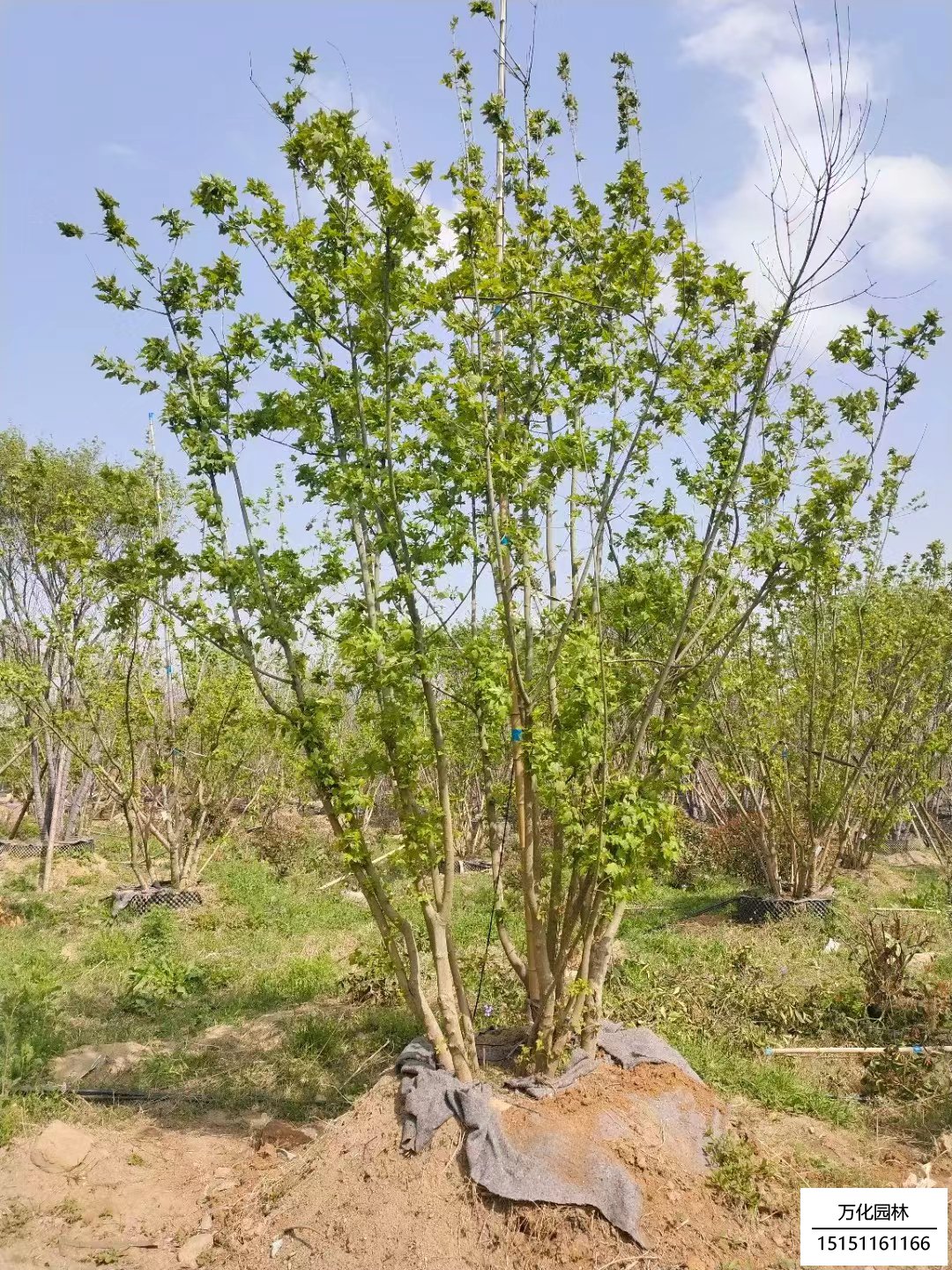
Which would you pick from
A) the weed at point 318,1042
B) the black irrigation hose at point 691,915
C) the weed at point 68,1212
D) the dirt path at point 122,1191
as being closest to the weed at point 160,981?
the weed at point 318,1042

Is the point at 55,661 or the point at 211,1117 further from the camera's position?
the point at 55,661

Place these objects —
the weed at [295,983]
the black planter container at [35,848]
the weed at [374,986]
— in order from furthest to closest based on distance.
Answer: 1. the black planter container at [35,848]
2. the weed at [295,983]
3. the weed at [374,986]

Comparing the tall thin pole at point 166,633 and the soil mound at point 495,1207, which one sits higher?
the tall thin pole at point 166,633

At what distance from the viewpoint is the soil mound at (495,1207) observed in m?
3.55

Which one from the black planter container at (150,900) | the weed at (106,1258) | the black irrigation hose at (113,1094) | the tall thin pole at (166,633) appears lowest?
the weed at (106,1258)

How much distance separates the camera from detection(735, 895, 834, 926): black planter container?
8.69 m

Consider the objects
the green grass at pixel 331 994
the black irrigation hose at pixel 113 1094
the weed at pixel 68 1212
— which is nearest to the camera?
the weed at pixel 68 1212

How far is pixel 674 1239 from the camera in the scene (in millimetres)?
3607

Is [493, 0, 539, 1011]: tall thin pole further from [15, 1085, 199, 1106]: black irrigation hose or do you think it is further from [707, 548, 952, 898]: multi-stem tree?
[707, 548, 952, 898]: multi-stem tree

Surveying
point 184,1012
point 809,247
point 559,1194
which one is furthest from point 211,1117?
point 809,247

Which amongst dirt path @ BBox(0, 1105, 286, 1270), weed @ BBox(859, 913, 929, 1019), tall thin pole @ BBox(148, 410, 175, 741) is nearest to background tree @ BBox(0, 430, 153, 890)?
tall thin pole @ BBox(148, 410, 175, 741)

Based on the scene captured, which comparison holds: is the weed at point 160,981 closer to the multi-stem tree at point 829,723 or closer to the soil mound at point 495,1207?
the soil mound at point 495,1207

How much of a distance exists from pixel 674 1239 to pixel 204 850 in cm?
1008

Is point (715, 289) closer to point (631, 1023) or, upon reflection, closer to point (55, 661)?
point (631, 1023)
